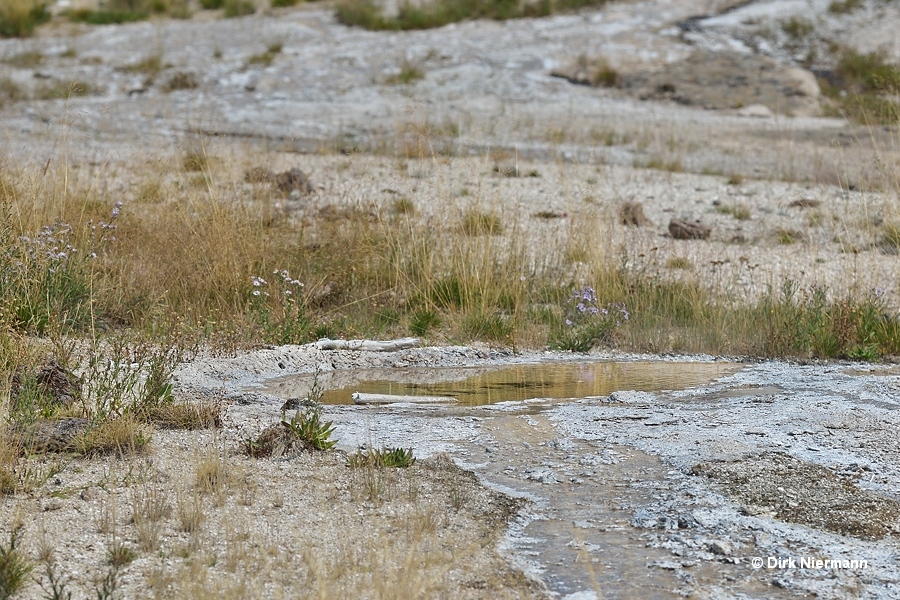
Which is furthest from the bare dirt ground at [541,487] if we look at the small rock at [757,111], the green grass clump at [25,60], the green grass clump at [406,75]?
the green grass clump at [25,60]

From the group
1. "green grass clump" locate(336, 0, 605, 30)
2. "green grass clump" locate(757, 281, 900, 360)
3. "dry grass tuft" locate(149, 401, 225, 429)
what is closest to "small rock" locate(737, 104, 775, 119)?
"green grass clump" locate(336, 0, 605, 30)

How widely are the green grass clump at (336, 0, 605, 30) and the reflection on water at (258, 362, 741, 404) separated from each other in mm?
15861

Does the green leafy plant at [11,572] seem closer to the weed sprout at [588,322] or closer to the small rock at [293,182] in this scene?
the weed sprout at [588,322]

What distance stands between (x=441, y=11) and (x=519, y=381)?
16.7 metres

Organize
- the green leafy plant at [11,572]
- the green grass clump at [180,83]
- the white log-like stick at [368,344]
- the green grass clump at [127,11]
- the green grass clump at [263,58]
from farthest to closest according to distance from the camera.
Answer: the green grass clump at [127,11] → the green grass clump at [263,58] → the green grass clump at [180,83] → the white log-like stick at [368,344] → the green leafy plant at [11,572]

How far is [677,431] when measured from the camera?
4.88 m

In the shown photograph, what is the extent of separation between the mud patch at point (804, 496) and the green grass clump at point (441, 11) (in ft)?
58.6

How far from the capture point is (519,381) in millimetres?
5973

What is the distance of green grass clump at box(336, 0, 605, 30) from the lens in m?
21.3

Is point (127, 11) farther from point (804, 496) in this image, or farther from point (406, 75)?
point (804, 496)

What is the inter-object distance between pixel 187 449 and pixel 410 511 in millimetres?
1078

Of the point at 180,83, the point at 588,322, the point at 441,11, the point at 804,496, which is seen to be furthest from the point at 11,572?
the point at 441,11

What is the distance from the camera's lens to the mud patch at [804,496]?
387 centimetres

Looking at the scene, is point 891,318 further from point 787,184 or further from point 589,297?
point 787,184
